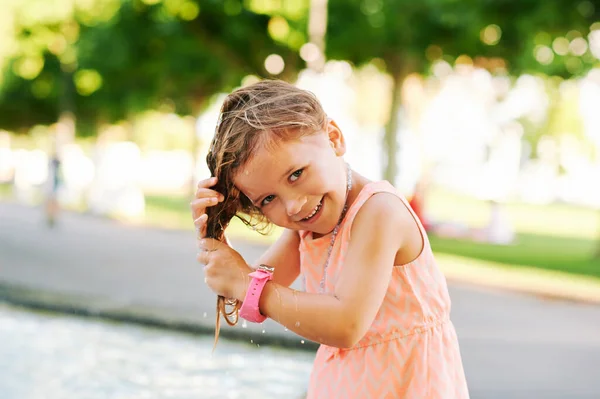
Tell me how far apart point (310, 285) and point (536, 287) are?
9.64 metres

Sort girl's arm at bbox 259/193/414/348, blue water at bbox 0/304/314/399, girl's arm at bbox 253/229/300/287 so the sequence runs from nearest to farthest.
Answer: girl's arm at bbox 259/193/414/348
girl's arm at bbox 253/229/300/287
blue water at bbox 0/304/314/399

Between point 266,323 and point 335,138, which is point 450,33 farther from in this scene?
point 335,138

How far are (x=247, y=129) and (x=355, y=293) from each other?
0.40 meters

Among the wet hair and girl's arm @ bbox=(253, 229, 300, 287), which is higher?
the wet hair

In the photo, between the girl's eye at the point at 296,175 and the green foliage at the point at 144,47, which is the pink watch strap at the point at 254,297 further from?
the green foliage at the point at 144,47

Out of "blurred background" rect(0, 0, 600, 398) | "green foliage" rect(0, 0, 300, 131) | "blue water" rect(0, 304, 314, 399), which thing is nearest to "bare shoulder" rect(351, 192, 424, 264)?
"blurred background" rect(0, 0, 600, 398)

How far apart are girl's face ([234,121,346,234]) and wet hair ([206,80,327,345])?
0.02m

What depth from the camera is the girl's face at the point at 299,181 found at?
1.68 m

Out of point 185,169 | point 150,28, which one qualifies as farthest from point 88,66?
point 185,169

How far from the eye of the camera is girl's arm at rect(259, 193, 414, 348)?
63.9 inches

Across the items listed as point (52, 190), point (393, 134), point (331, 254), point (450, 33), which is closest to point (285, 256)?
point (331, 254)

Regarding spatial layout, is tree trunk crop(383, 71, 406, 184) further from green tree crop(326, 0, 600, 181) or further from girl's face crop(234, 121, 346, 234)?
girl's face crop(234, 121, 346, 234)

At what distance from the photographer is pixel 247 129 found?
169 cm

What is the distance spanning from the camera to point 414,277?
69.2 inches
